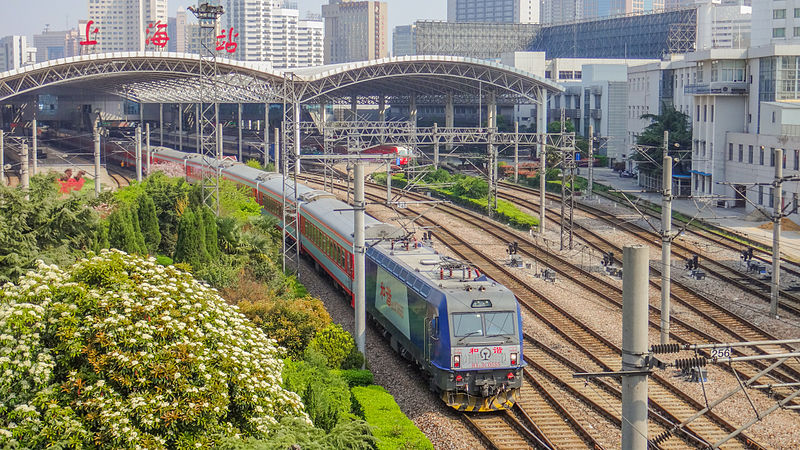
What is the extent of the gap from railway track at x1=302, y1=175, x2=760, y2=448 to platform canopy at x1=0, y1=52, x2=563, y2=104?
2845cm

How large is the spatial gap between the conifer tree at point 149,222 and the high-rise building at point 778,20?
5440cm

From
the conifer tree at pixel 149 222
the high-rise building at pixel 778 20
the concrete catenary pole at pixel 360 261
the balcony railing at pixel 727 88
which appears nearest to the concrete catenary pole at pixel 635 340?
the concrete catenary pole at pixel 360 261

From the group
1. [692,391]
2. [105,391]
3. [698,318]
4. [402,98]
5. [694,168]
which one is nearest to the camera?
[105,391]

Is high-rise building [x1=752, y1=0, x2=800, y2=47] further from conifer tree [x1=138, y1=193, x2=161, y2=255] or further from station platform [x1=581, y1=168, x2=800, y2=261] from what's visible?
conifer tree [x1=138, y1=193, x2=161, y2=255]

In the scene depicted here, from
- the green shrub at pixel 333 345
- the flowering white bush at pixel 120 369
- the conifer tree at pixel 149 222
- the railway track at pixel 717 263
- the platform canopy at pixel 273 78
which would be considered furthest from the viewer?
the platform canopy at pixel 273 78

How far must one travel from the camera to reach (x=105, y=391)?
15953 millimetres

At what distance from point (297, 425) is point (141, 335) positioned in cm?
324

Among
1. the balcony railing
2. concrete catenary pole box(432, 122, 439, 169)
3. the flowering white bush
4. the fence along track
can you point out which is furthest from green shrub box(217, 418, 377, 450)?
the balcony railing

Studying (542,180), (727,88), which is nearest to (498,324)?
(542,180)

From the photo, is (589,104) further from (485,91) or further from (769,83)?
(769,83)

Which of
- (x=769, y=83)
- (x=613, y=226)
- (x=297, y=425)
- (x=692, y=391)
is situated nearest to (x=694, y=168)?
(x=769, y=83)

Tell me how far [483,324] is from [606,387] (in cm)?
412

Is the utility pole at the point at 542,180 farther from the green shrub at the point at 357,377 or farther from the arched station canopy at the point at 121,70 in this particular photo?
the arched station canopy at the point at 121,70

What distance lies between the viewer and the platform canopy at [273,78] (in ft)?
250
